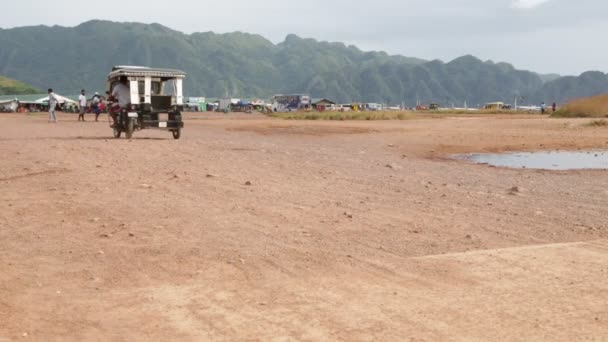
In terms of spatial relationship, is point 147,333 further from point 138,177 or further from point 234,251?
point 138,177

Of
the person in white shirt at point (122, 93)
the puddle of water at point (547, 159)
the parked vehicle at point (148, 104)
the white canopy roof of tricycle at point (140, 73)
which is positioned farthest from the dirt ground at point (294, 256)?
the person in white shirt at point (122, 93)

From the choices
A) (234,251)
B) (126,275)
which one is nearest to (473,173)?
(234,251)

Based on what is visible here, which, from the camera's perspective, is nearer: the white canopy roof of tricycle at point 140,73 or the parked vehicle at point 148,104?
the parked vehicle at point 148,104

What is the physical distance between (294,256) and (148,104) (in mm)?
16588

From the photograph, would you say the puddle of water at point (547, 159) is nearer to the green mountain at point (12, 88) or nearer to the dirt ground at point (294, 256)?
the dirt ground at point (294, 256)

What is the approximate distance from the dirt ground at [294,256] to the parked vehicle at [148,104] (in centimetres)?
929

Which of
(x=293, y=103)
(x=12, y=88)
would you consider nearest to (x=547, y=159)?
(x=293, y=103)

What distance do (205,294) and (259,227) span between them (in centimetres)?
247

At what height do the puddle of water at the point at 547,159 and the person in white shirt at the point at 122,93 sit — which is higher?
the person in white shirt at the point at 122,93

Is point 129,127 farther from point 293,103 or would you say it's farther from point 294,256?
point 293,103

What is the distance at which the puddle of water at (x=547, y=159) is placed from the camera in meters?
16.9

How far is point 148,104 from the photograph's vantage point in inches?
880

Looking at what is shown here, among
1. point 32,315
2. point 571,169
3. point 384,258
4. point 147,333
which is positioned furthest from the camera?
point 571,169

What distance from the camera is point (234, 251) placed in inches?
272
